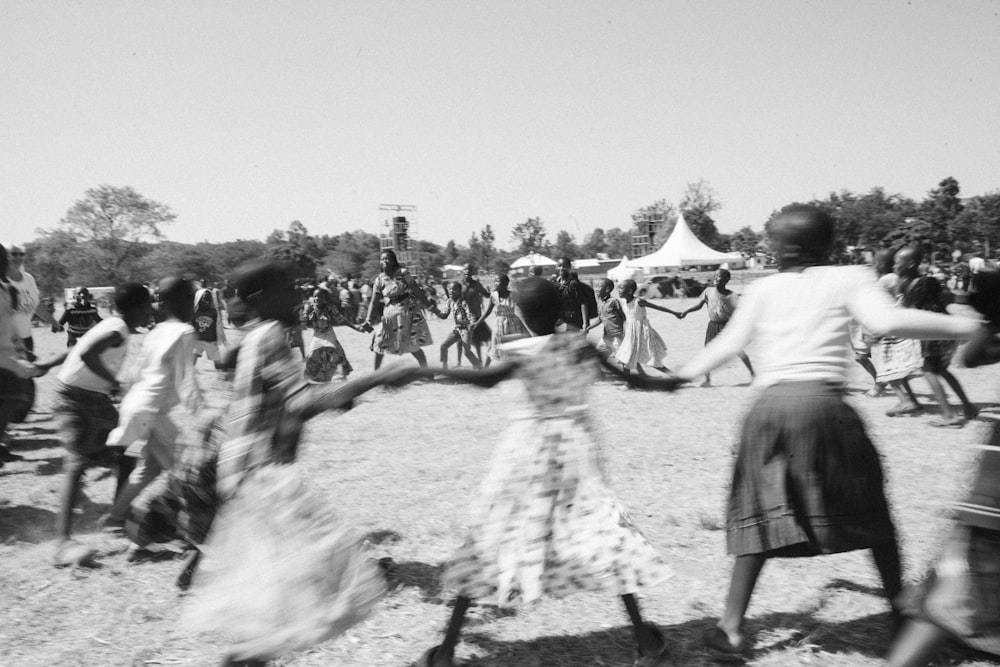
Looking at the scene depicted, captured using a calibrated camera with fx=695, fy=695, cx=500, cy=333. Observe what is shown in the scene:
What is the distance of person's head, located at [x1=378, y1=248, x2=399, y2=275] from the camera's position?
9938 mm

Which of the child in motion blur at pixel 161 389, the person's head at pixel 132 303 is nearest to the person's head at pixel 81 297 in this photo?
the person's head at pixel 132 303

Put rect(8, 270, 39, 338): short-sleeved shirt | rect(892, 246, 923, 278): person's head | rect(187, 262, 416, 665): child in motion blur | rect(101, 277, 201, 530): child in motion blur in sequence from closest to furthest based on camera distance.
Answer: rect(187, 262, 416, 665): child in motion blur
rect(101, 277, 201, 530): child in motion blur
rect(8, 270, 39, 338): short-sleeved shirt
rect(892, 246, 923, 278): person's head

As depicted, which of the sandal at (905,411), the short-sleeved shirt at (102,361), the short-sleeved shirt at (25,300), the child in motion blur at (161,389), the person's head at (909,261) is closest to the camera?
the child in motion blur at (161,389)

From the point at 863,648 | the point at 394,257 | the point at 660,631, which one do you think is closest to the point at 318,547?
the point at 660,631

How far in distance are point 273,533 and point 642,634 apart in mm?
1598

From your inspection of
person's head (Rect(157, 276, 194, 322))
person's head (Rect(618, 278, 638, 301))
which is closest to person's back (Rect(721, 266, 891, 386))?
person's head (Rect(157, 276, 194, 322))

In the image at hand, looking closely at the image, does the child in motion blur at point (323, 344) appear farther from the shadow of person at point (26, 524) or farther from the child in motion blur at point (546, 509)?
the child in motion blur at point (546, 509)

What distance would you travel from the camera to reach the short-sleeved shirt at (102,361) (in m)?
Result: 4.23

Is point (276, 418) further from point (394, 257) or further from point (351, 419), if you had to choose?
point (394, 257)

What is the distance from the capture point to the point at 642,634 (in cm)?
294

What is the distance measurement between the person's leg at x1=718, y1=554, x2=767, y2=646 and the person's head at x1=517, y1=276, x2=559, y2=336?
1.25 metres

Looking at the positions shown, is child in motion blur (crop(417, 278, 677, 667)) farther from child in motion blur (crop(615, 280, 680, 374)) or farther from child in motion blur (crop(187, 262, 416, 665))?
child in motion blur (crop(615, 280, 680, 374))

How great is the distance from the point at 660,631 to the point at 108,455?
3.49 meters

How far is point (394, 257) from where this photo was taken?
10141mm
